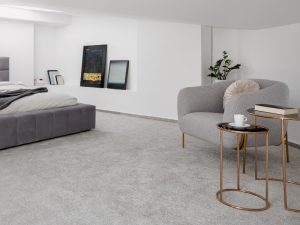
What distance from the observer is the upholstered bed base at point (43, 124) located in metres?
3.42

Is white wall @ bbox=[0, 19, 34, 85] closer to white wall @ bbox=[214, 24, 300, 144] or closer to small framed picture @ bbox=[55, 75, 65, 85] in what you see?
small framed picture @ bbox=[55, 75, 65, 85]

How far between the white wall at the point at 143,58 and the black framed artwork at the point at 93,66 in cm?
14

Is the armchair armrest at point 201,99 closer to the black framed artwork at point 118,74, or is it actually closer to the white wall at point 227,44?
the white wall at point 227,44

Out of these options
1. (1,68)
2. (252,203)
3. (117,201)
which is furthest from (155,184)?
(1,68)

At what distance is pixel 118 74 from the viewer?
6188 millimetres

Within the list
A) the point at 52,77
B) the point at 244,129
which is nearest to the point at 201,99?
the point at 244,129

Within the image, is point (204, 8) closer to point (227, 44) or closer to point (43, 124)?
point (227, 44)

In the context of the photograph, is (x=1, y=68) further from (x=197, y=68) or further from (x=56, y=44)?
(x=197, y=68)

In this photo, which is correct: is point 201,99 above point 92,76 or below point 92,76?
below

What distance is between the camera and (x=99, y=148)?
352 centimetres

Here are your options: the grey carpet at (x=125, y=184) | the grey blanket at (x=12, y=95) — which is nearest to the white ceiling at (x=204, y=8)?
the grey blanket at (x=12, y=95)

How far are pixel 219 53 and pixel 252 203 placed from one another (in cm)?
304

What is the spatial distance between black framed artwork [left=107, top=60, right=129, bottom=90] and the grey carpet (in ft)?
7.66

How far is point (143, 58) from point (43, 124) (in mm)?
2338
